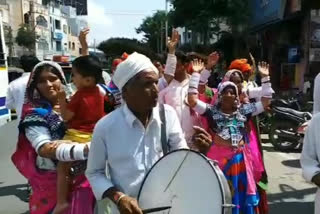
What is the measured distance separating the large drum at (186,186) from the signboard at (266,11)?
16.6m

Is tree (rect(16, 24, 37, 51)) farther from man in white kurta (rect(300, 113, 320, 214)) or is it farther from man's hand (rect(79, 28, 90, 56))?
man in white kurta (rect(300, 113, 320, 214))

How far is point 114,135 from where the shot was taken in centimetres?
251

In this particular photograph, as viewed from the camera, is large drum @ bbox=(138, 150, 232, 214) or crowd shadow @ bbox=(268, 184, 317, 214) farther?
crowd shadow @ bbox=(268, 184, 317, 214)

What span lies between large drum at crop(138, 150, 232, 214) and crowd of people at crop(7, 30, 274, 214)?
11 cm

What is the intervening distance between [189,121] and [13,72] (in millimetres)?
14145

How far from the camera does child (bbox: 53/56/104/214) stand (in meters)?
3.05

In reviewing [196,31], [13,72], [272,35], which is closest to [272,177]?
[13,72]

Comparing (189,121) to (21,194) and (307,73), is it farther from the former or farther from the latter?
(307,73)

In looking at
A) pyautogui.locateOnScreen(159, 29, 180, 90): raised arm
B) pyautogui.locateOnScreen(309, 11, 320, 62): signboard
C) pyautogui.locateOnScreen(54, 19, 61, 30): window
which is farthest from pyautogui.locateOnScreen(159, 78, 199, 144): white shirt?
pyautogui.locateOnScreen(54, 19, 61, 30): window

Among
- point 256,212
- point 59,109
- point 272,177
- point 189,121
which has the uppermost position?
point 59,109

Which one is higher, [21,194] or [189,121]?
[189,121]

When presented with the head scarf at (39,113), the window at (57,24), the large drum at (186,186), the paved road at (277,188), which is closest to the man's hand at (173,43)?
the paved road at (277,188)

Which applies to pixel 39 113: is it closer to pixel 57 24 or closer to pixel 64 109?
pixel 64 109

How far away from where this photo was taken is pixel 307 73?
56.4 ft
